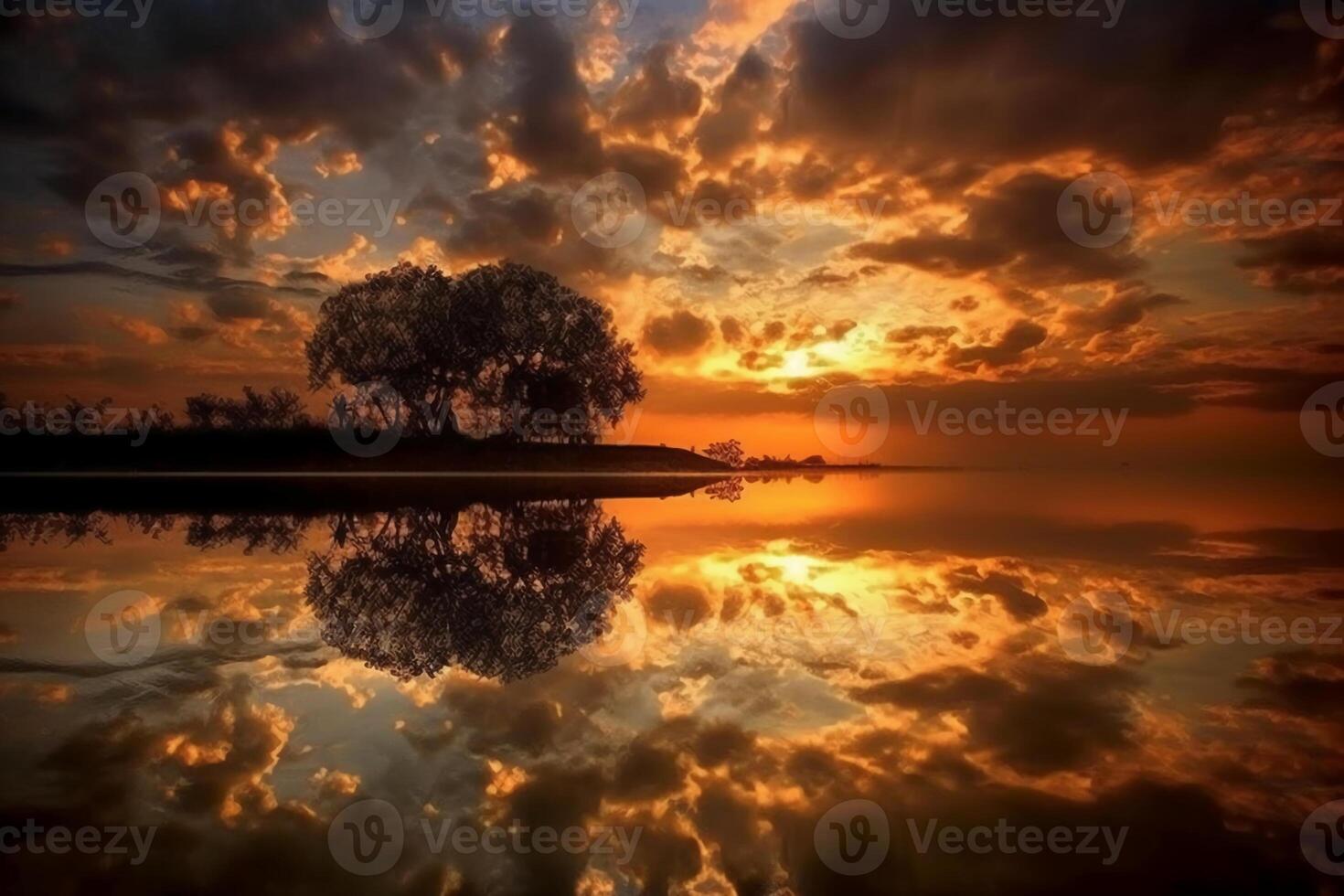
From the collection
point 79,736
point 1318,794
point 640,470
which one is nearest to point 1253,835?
point 1318,794

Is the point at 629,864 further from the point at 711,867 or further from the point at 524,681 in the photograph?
the point at 524,681

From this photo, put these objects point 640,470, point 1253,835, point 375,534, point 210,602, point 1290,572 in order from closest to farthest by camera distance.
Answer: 1. point 1253,835
2. point 210,602
3. point 1290,572
4. point 375,534
5. point 640,470

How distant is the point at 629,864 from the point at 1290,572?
15.6 meters

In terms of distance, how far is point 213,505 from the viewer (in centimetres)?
2916
